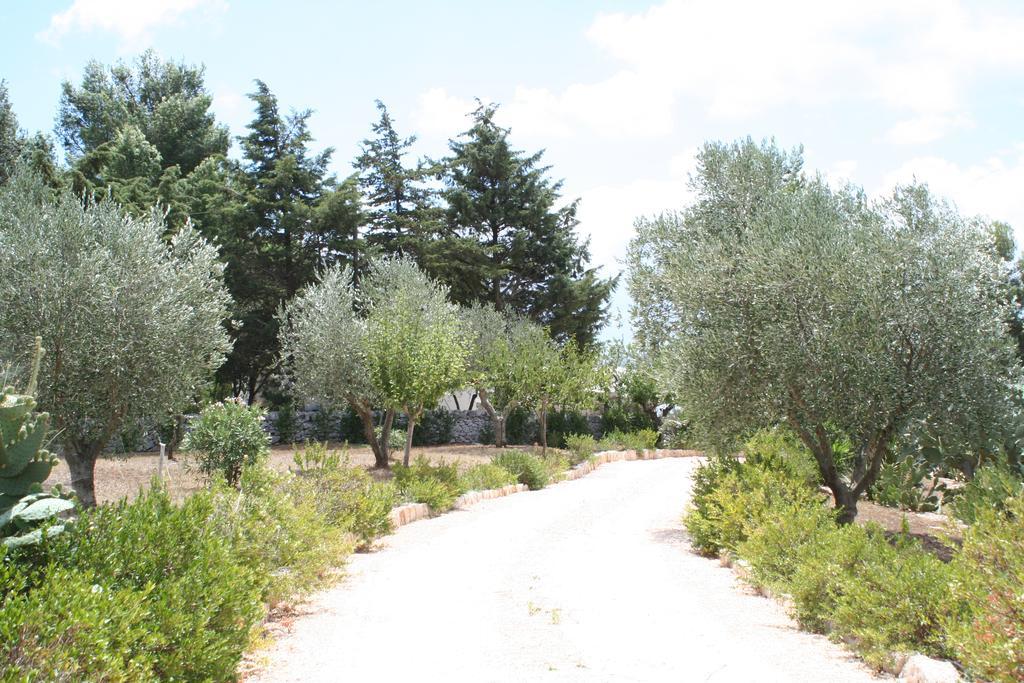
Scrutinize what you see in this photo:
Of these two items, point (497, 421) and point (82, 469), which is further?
point (497, 421)

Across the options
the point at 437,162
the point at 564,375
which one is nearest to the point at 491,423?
the point at 564,375

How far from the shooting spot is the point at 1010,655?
4.52 metres

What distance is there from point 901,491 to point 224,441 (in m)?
14.1

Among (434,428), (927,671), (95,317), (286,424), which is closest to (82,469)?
(95,317)

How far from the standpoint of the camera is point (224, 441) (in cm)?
1594

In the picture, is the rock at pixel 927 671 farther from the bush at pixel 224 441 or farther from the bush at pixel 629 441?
the bush at pixel 629 441

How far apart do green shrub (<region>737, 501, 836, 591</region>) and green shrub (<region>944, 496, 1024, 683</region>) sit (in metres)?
2.22

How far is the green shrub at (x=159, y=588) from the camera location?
4.23 metres

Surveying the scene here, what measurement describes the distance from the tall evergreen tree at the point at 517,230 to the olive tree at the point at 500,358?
2906 millimetres

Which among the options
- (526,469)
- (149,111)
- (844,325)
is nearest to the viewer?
(844,325)

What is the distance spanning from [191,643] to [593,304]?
35.3 m

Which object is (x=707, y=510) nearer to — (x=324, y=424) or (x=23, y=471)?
(x=23, y=471)

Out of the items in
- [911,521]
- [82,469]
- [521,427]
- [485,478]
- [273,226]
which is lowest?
[911,521]

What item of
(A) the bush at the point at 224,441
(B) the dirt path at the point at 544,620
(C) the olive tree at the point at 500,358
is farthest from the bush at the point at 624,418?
(B) the dirt path at the point at 544,620
